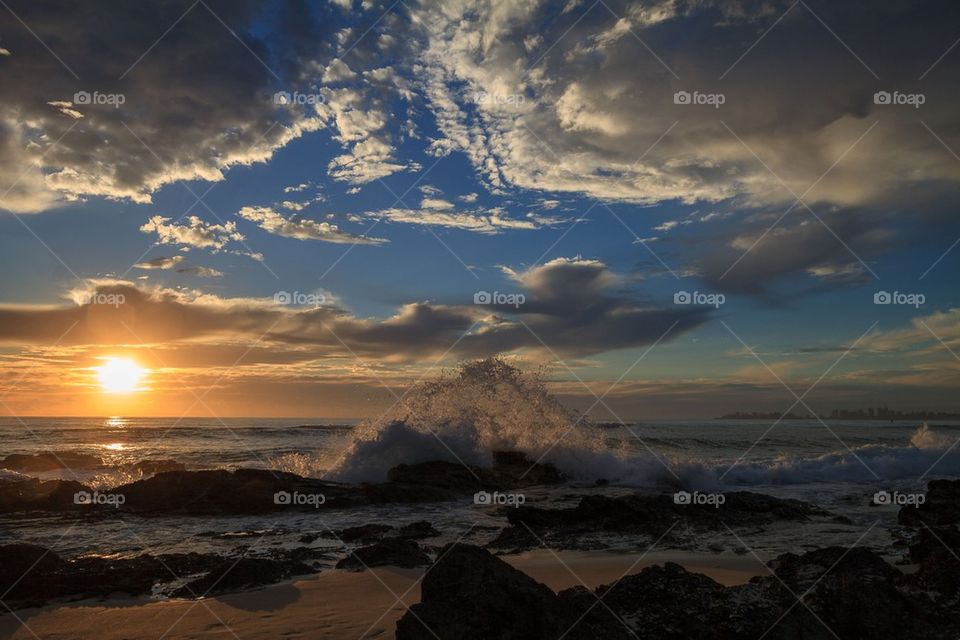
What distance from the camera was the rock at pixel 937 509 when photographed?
9950 millimetres

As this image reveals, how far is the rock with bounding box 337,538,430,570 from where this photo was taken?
770cm

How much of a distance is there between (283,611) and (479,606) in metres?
2.62

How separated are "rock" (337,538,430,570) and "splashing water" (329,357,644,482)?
11.9 meters

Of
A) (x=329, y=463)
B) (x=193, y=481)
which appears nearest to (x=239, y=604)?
(x=193, y=481)

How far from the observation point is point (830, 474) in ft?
72.3

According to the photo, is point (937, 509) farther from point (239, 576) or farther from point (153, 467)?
point (153, 467)

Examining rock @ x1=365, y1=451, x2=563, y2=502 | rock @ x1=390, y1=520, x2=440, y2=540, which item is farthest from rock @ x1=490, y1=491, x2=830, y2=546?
rock @ x1=365, y1=451, x2=563, y2=502

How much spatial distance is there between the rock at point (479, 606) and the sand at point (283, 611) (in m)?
0.84

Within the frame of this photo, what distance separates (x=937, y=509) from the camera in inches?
434

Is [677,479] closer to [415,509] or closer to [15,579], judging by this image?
[415,509]

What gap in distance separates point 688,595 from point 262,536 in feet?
26.5

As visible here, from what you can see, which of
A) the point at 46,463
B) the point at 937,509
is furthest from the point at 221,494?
the point at 46,463

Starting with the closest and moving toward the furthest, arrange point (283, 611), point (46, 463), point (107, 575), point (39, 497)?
point (283, 611), point (107, 575), point (39, 497), point (46, 463)

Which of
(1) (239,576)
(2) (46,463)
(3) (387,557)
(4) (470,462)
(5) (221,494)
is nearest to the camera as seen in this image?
(1) (239,576)
